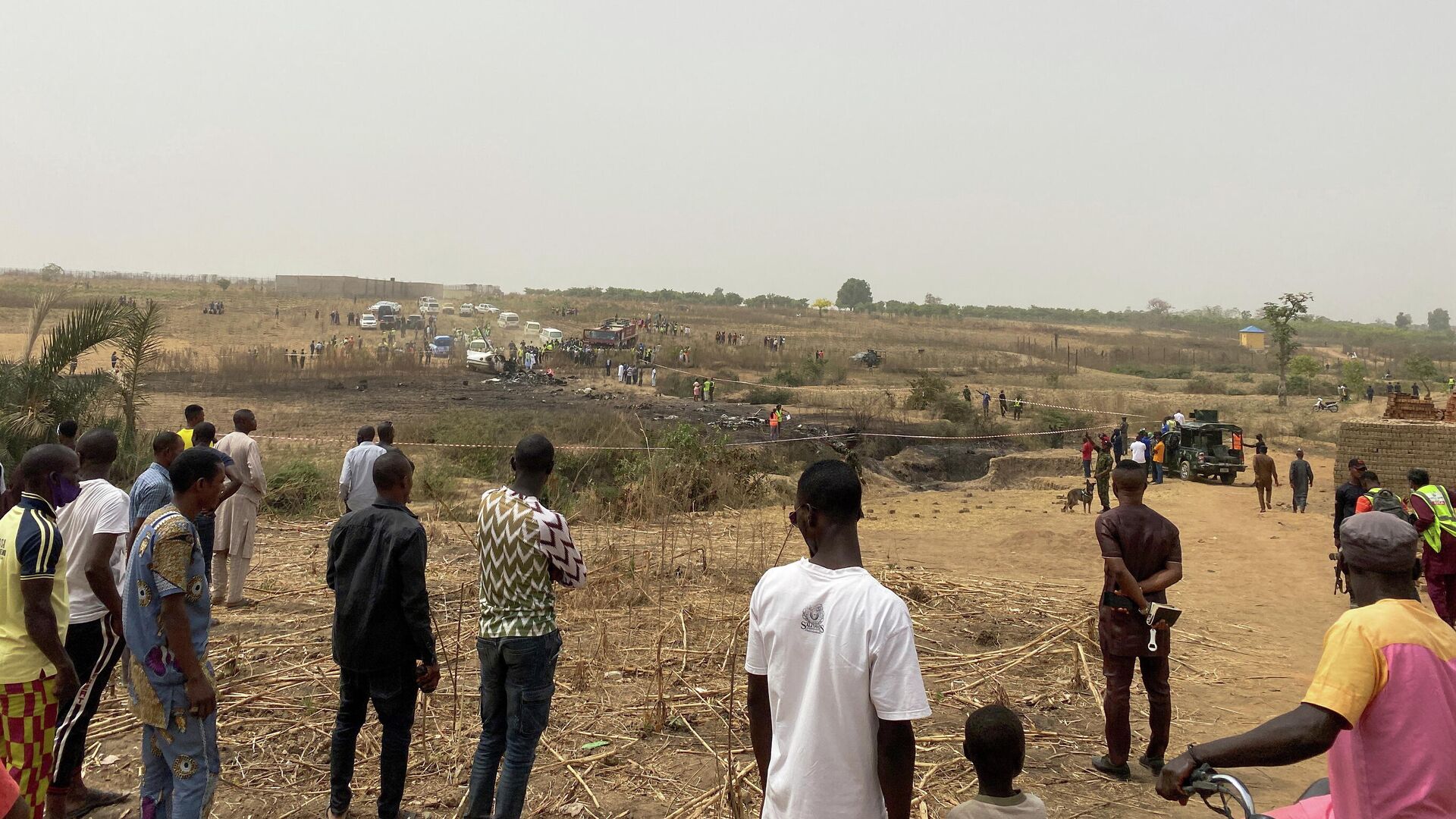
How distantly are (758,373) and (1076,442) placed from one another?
74.5 ft

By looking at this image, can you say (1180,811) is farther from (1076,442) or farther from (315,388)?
(315,388)

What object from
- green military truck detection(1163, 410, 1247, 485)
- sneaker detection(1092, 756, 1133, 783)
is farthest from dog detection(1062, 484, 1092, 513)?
sneaker detection(1092, 756, 1133, 783)

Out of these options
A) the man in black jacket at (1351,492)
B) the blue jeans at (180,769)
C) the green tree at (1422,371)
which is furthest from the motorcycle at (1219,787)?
the green tree at (1422,371)

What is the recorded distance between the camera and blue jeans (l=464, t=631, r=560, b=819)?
4.16 meters

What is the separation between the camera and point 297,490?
1434 centimetres

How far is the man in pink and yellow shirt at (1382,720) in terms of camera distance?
7.97ft

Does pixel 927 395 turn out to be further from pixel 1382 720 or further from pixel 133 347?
pixel 1382 720

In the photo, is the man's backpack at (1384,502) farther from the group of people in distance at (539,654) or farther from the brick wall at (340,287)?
the brick wall at (340,287)

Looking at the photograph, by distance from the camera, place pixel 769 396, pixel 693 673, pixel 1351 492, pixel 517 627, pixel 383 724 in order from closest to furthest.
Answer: pixel 517 627, pixel 383 724, pixel 693 673, pixel 1351 492, pixel 769 396

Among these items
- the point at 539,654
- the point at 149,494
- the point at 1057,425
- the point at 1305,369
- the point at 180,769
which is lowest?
the point at 1057,425

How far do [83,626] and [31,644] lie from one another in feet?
2.64

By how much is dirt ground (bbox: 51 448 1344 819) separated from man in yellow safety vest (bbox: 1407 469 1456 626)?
1.18 meters

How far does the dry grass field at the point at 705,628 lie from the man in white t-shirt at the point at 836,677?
2017mm

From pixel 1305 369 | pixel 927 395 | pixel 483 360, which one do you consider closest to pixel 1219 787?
pixel 927 395
